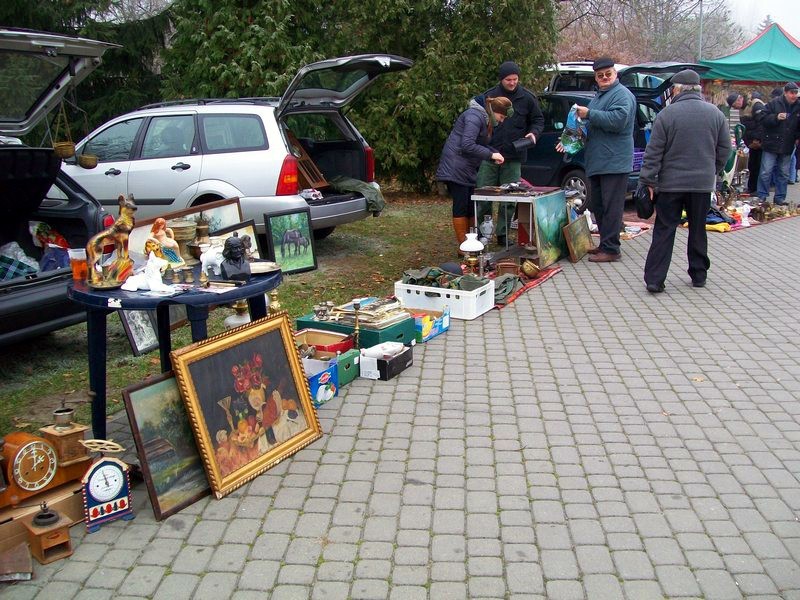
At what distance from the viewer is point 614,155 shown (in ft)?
27.3

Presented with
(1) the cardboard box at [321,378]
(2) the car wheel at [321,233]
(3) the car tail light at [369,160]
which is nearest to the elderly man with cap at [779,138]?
(3) the car tail light at [369,160]

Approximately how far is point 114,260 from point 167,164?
192 inches

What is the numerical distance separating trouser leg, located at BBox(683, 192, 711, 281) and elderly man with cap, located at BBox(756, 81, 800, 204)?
6103 millimetres

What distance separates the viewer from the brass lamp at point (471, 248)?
715 centimetres

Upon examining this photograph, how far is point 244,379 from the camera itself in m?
4.01

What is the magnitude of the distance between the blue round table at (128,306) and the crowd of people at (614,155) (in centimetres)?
453

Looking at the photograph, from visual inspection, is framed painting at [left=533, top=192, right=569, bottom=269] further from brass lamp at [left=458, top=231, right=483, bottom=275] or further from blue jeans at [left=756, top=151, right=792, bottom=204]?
blue jeans at [left=756, top=151, right=792, bottom=204]

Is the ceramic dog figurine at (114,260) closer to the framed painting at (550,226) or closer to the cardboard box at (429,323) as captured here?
the cardboard box at (429,323)

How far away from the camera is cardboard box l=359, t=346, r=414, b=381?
5332 mm

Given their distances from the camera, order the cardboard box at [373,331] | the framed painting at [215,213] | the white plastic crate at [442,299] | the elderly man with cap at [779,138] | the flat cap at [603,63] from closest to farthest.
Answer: the cardboard box at [373,331] → the framed painting at [215,213] → the white plastic crate at [442,299] → the flat cap at [603,63] → the elderly man with cap at [779,138]

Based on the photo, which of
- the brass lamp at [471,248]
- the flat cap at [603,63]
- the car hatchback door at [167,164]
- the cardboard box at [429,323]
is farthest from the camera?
the car hatchback door at [167,164]

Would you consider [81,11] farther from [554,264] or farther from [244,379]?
[244,379]

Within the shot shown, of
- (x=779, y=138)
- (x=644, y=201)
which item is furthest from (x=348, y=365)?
(x=779, y=138)

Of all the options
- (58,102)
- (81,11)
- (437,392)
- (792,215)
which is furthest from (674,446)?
(81,11)
